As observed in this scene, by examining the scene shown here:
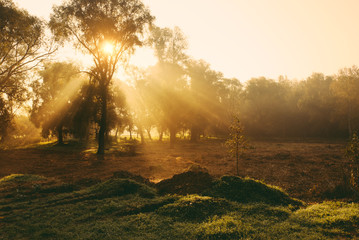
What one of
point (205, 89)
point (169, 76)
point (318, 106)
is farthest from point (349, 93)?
point (169, 76)

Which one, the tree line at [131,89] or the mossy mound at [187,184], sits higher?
the tree line at [131,89]

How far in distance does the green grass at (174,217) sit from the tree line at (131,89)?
1154cm

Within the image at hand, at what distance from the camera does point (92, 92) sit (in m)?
25.4

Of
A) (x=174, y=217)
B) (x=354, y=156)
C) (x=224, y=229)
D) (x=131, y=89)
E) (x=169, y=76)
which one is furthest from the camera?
(x=131, y=89)

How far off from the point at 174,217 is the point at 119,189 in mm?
3657

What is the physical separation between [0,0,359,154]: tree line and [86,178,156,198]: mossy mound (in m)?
11.3

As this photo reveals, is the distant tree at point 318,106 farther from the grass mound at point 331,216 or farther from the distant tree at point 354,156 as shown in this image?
the grass mound at point 331,216

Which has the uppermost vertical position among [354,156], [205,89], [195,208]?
[205,89]

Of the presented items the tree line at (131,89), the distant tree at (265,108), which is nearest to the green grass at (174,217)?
the tree line at (131,89)

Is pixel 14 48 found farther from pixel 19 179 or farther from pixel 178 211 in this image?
pixel 178 211

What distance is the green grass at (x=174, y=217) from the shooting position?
5.63m

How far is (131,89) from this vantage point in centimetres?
4219

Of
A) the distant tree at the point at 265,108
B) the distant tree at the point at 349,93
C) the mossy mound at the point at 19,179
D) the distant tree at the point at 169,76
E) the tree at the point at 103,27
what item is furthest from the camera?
the distant tree at the point at 265,108

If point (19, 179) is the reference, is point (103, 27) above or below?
above
